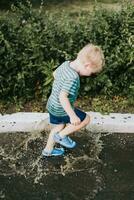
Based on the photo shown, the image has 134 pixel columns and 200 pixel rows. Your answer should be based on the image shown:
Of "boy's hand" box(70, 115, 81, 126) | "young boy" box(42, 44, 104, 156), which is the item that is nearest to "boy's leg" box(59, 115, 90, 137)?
"young boy" box(42, 44, 104, 156)

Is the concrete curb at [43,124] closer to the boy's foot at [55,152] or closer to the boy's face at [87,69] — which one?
the boy's foot at [55,152]

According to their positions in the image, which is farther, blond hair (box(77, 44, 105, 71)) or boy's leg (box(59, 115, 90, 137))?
boy's leg (box(59, 115, 90, 137))

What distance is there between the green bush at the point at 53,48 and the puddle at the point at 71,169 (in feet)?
2.30

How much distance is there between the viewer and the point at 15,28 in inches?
267

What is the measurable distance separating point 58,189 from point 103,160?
73 centimetres

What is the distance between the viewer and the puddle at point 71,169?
17.2 ft

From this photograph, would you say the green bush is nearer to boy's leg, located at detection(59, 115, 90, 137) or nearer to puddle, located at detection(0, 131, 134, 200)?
puddle, located at detection(0, 131, 134, 200)

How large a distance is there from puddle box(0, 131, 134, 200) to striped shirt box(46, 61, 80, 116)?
1.69ft

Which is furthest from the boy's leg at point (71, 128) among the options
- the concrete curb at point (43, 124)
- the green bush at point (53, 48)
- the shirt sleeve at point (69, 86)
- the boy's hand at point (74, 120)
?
the green bush at point (53, 48)

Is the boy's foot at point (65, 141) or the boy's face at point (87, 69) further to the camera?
the boy's foot at point (65, 141)

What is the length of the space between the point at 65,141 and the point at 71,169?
378 mm

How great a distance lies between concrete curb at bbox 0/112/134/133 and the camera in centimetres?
636

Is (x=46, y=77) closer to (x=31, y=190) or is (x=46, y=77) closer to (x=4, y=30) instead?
(x=4, y=30)

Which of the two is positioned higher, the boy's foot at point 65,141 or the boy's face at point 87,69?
the boy's face at point 87,69
